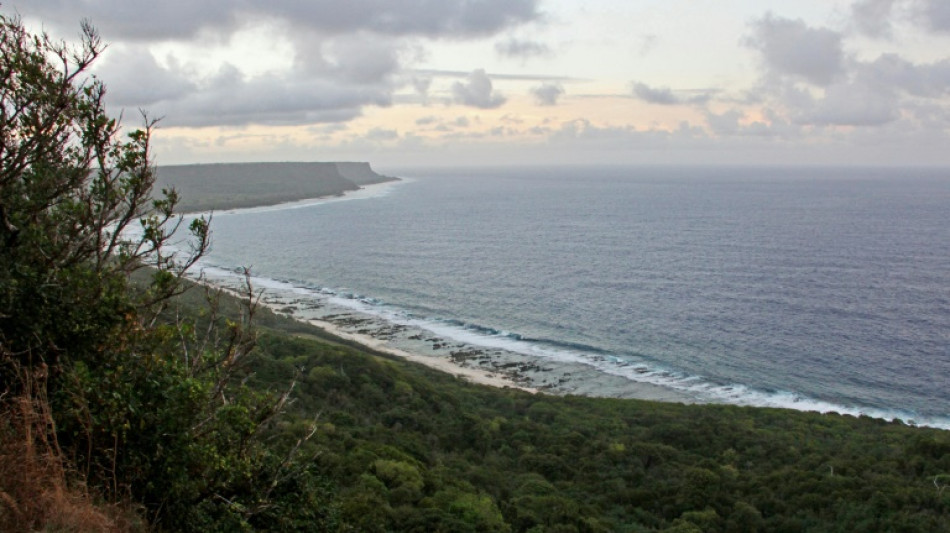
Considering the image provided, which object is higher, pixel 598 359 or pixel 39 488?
pixel 39 488

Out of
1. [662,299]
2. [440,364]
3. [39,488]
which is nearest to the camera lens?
[39,488]

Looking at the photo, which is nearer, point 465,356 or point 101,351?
point 101,351

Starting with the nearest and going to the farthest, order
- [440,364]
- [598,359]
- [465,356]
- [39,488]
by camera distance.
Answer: [39,488]
[440,364]
[598,359]
[465,356]

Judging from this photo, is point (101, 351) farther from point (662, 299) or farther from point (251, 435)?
point (662, 299)

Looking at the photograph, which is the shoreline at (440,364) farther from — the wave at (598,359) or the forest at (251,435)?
the forest at (251,435)

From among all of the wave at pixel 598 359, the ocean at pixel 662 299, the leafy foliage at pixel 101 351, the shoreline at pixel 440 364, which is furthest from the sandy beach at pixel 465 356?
the leafy foliage at pixel 101 351

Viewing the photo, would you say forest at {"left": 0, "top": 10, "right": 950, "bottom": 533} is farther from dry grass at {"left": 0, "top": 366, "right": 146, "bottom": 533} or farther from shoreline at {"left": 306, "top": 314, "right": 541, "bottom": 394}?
shoreline at {"left": 306, "top": 314, "right": 541, "bottom": 394}

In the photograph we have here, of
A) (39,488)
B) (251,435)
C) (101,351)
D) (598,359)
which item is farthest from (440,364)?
(39,488)
